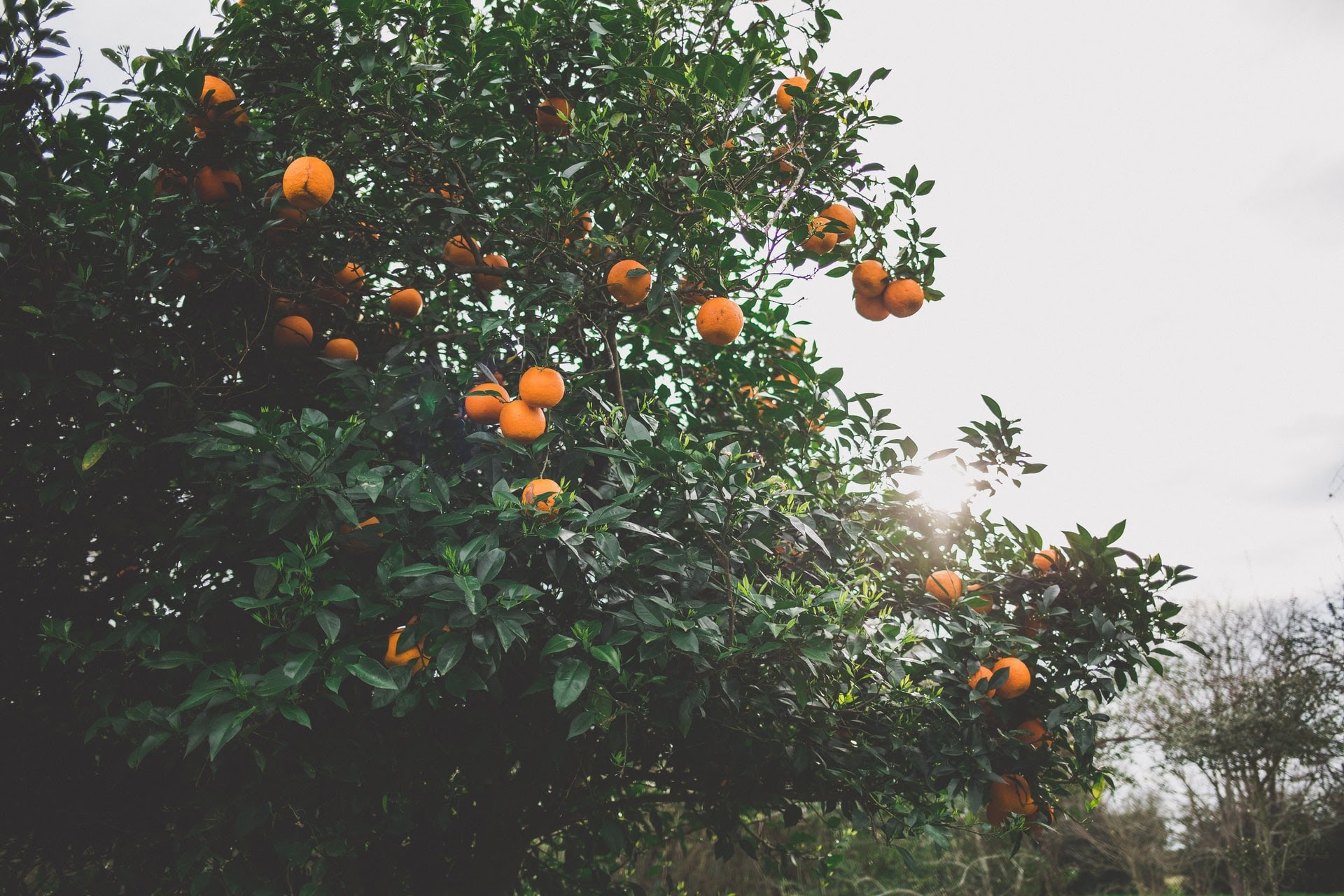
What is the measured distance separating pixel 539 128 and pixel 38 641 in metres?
2.08

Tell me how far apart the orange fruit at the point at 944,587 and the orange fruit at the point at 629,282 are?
121cm

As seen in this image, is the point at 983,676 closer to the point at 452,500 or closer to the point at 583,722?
the point at 583,722

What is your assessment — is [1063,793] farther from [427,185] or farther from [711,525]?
[427,185]

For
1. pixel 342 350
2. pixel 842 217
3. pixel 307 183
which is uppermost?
pixel 842 217

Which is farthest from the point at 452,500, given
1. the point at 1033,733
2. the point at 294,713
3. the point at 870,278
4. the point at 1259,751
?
the point at 1259,751

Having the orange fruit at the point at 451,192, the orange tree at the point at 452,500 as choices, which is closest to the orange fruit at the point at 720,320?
the orange tree at the point at 452,500

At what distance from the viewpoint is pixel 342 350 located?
7.90 feet

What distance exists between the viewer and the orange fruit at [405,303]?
102 inches

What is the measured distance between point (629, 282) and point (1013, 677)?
1.45 meters

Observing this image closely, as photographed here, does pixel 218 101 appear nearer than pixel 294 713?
No

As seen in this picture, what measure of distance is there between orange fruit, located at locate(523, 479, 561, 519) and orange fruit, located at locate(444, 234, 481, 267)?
3.05 feet

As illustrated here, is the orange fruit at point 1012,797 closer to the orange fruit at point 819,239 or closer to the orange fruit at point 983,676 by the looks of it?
the orange fruit at point 983,676

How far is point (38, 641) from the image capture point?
2.32 metres

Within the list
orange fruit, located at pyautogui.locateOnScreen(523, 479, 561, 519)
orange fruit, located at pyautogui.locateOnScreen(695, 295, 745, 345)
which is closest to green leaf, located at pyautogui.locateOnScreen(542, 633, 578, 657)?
orange fruit, located at pyautogui.locateOnScreen(523, 479, 561, 519)
